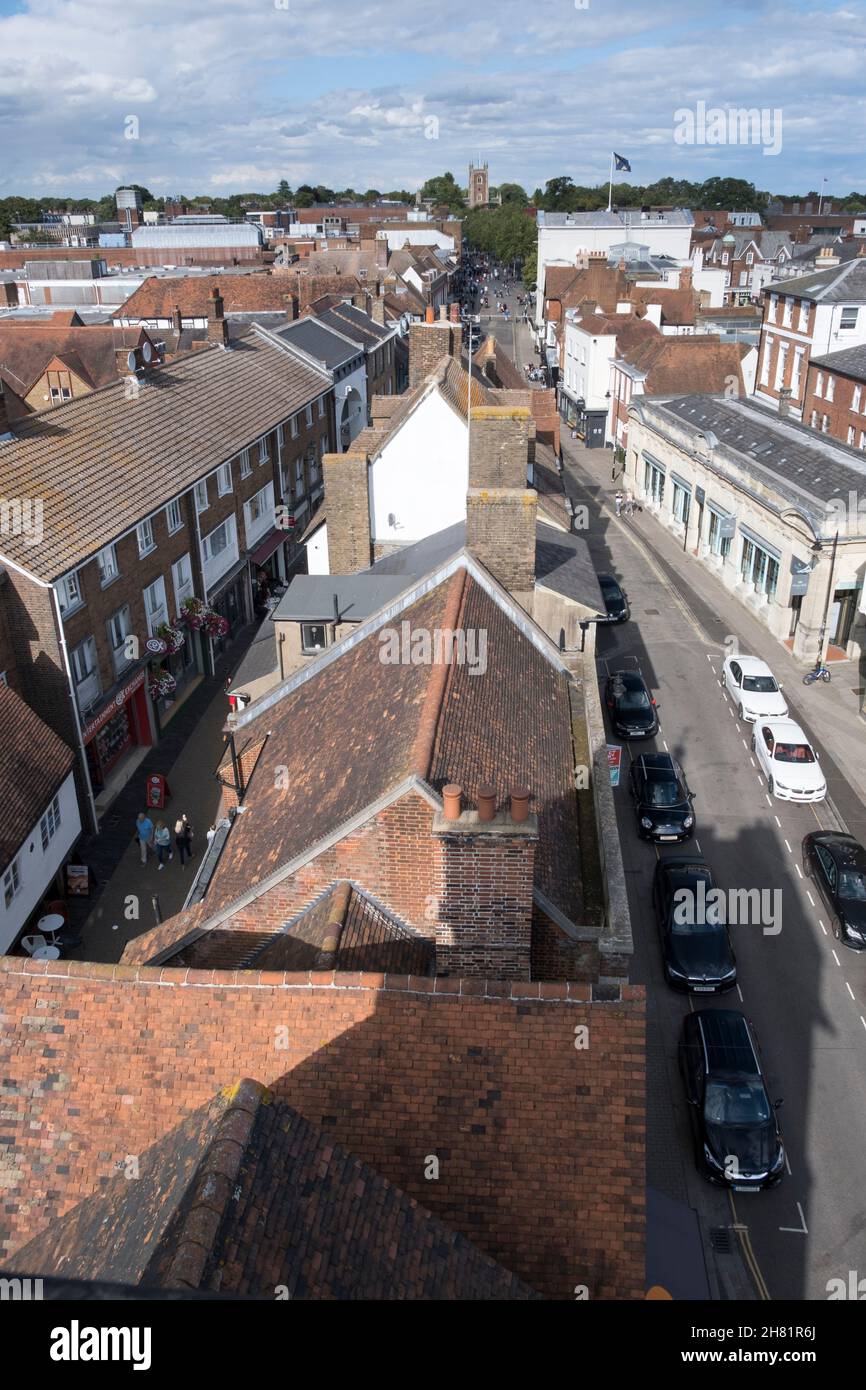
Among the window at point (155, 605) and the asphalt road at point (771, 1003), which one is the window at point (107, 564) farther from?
the asphalt road at point (771, 1003)

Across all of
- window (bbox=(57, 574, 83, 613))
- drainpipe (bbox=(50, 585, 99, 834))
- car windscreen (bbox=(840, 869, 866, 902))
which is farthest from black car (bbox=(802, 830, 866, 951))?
window (bbox=(57, 574, 83, 613))

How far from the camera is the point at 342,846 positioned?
12578 mm

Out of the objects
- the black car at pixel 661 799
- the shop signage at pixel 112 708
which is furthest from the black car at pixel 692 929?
the shop signage at pixel 112 708

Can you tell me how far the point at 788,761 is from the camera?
94.3 ft

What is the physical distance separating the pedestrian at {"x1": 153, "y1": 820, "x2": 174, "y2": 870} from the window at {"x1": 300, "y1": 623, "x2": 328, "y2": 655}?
6.64m

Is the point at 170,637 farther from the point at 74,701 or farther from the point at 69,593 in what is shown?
the point at 74,701

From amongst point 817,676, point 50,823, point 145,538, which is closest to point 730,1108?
point 50,823

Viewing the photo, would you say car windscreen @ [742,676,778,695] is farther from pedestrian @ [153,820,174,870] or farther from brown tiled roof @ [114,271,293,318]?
brown tiled roof @ [114,271,293,318]

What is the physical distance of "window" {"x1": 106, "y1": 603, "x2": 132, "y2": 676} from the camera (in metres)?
28.3

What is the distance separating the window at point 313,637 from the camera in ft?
73.9

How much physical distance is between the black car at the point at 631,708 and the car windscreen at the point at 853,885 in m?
8.79

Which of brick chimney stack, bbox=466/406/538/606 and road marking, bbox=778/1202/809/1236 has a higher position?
brick chimney stack, bbox=466/406/538/606
